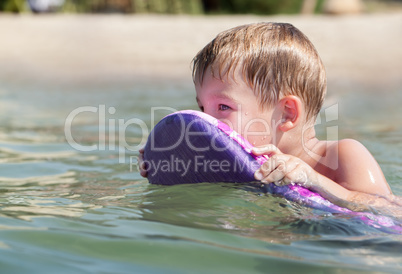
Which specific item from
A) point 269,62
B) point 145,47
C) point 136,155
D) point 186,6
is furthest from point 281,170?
point 186,6

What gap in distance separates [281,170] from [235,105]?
400 millimetres

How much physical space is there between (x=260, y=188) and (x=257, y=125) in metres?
0.31

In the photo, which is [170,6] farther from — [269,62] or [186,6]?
[269,62]

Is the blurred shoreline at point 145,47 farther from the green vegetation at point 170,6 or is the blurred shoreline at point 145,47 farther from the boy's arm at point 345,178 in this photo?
the boy's arm at point 345,178

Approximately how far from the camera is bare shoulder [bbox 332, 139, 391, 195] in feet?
9.40

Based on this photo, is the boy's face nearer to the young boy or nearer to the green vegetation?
the young boy

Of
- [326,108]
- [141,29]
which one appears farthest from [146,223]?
[141,29]

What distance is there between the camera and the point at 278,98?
2.89m

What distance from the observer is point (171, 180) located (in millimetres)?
2871

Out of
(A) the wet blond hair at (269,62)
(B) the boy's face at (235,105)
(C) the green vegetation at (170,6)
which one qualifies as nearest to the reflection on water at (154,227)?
(B) the boy's face at (235,105)

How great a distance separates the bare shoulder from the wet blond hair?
269 millimetres

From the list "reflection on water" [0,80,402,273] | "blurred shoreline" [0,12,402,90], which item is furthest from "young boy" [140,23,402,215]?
"blurred shoreline" [0,12,402,90]

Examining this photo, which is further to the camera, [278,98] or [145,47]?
[145,47]

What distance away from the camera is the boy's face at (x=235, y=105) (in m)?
2.82
